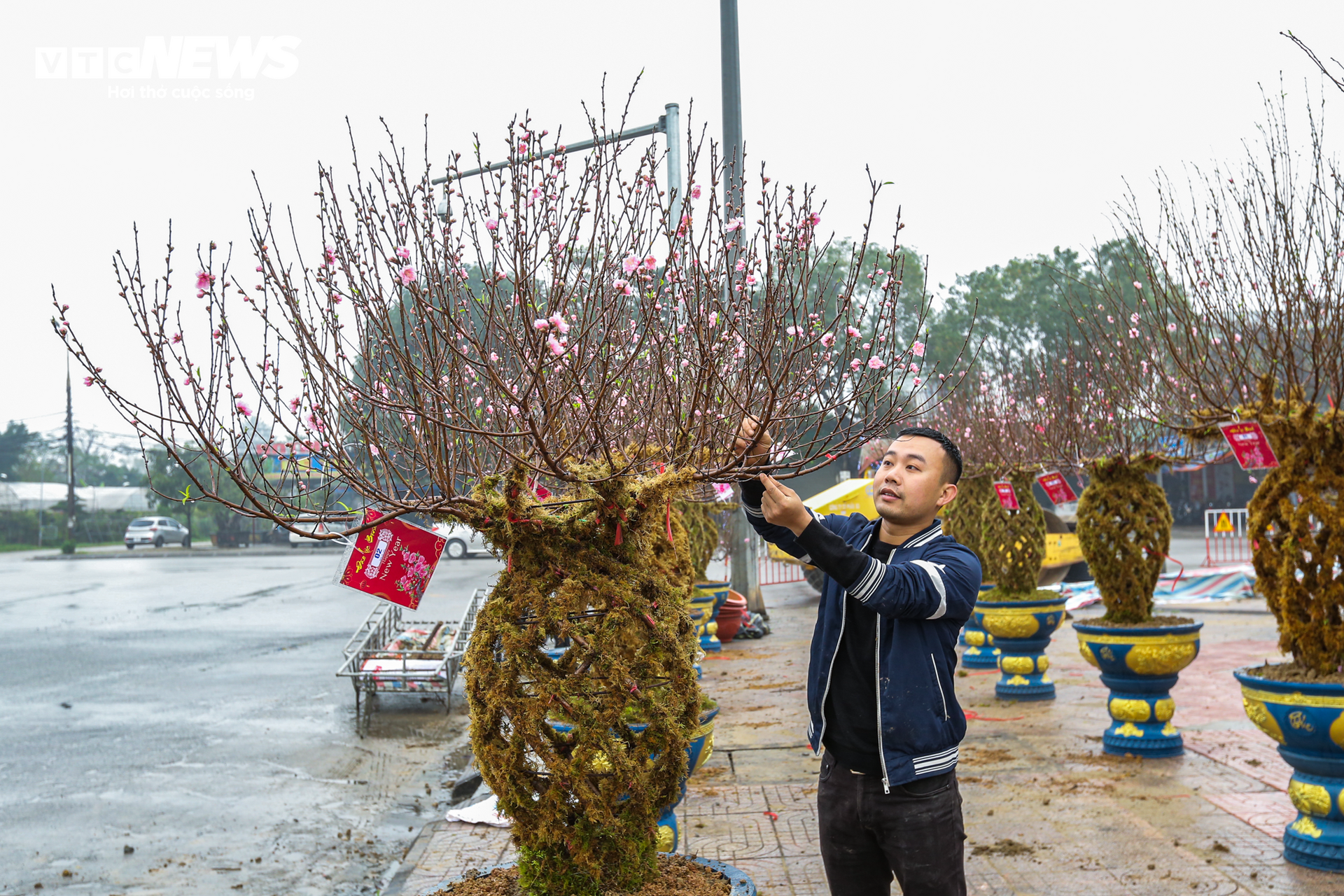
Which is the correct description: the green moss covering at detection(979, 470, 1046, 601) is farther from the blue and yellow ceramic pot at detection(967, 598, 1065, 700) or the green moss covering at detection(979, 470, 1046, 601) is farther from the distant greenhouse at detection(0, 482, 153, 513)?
the distant greenhouse at detection(0, 482, 153, 513)

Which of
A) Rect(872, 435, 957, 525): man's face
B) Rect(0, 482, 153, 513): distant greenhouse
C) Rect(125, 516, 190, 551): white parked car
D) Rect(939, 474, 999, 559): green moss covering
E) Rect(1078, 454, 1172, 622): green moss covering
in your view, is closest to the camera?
Rect(872, 435, 957, 525): man's face

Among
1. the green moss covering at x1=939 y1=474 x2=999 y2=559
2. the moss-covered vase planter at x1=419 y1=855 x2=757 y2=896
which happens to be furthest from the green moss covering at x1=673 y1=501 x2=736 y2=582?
the moss-covered vase planter at x1=419 y1=855 x2=757 y2=896

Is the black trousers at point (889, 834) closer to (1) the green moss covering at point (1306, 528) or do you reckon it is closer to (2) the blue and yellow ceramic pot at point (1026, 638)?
(1) the green moss covering at point (1306, 528)

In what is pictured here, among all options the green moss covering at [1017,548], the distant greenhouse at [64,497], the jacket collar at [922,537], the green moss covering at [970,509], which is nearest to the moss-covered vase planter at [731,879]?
the jacket collar at [922,537]

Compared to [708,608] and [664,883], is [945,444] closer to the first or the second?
[664,883]

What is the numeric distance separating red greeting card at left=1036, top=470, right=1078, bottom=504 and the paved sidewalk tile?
190 cm

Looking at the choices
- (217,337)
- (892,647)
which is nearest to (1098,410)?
(892,647)

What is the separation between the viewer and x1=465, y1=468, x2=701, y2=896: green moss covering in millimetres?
3078

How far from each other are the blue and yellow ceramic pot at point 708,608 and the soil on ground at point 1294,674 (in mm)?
6319

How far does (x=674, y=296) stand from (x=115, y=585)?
2507cm

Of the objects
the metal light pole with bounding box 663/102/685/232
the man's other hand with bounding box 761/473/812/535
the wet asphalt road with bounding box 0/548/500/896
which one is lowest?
the wet asphalt road with bounding box 0/548/500/896

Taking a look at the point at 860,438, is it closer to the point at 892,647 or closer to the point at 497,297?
the point at 892,647

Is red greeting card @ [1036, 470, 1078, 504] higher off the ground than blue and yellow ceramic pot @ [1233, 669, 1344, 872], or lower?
higher

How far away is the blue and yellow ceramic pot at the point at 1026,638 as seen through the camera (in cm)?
949
